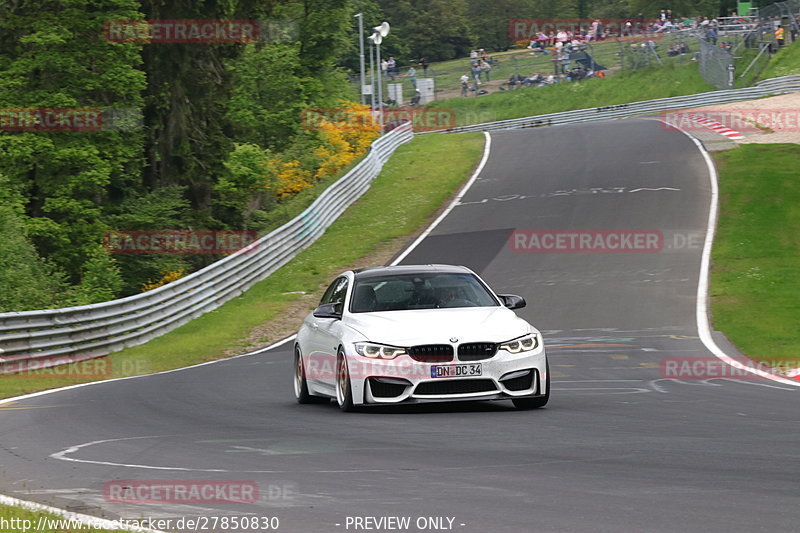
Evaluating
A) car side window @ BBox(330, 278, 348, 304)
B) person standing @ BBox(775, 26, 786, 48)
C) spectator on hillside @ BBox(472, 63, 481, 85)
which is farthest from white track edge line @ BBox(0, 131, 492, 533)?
spectator on hillside @ BBox(472, 63, 481, 85)

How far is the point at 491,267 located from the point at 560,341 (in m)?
9.90

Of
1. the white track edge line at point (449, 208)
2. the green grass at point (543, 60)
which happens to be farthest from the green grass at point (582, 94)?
the white track edge line at point (449, 208)

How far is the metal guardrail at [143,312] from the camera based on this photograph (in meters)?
20.2

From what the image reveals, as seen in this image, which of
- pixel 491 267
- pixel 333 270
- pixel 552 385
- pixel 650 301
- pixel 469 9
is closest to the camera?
pixel 552 385

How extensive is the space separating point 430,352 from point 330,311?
169cm

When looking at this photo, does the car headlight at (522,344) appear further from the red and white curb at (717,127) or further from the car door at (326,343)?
the red and white curb at (717,127)

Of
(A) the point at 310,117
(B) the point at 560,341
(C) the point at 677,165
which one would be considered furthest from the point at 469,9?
(B) the point at 560,341

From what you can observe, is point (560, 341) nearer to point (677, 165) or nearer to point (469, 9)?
point (677, 165)

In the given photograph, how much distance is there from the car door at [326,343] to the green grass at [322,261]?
214 inches

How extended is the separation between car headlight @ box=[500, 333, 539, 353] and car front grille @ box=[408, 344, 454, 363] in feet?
1.67

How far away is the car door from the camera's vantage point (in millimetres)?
12008

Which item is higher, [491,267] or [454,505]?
[454,505]

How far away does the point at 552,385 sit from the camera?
1417 centimetres

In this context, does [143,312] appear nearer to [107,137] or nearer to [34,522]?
[107,137]
